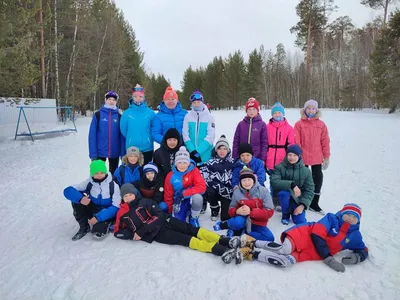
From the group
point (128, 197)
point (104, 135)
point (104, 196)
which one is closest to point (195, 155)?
point (128, 197)

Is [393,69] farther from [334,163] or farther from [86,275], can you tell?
[86,275]

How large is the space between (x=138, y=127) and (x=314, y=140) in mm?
2985

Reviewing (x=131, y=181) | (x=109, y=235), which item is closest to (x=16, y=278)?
(x=109, y=235)

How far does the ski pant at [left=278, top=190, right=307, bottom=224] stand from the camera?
389cm

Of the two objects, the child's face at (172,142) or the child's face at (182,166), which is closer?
the child's face at (182,166)

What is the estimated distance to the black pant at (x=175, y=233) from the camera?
333 cm

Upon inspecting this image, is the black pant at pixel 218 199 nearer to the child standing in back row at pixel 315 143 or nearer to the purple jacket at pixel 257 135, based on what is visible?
the purple jacket at pixel 257 135

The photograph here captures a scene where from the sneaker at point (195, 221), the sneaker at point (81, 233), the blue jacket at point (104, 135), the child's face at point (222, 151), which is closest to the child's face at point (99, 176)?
the sneaker at point (81, 233)

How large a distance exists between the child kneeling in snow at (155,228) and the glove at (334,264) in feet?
3.18

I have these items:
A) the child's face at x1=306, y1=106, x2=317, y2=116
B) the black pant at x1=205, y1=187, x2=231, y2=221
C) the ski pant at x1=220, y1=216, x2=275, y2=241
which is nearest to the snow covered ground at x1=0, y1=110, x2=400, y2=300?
the black pant at x1=205, y1=187, x2=231, y2=221

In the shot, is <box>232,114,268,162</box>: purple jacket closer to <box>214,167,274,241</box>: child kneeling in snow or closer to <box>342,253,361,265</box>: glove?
<box>214,167,274,241</box>: child kneeling in snow

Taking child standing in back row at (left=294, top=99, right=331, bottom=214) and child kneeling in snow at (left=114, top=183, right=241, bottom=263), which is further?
child standing in back row at (left=294, top=99, right=331, bottom=214)

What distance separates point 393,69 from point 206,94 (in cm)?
3315

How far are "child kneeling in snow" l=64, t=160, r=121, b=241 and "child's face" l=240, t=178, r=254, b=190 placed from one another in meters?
1.72
